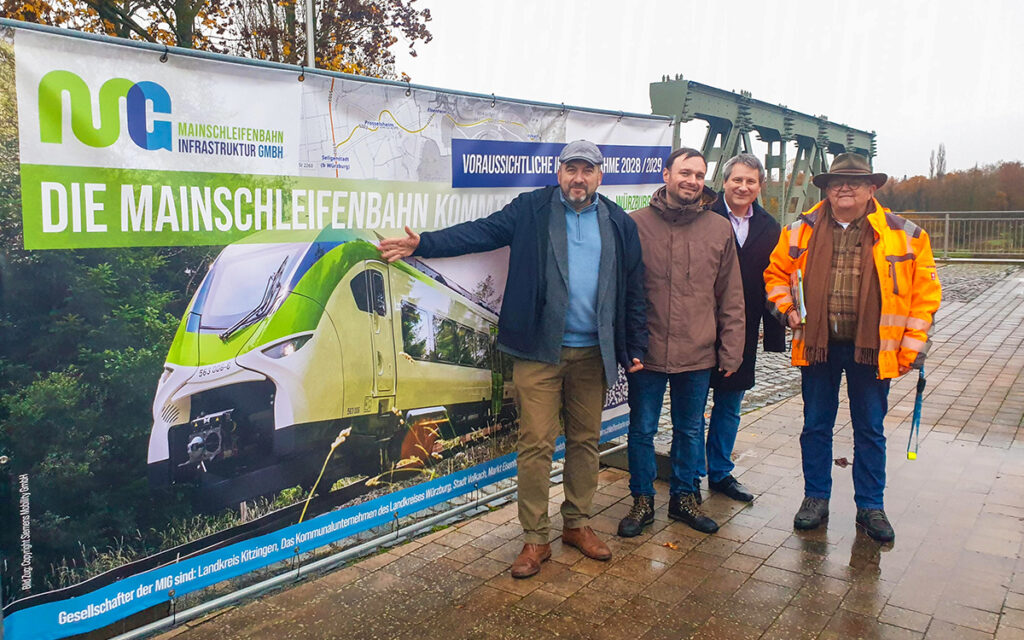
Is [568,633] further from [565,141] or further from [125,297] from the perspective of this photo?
[565,141]

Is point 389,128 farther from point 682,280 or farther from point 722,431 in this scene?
point 722,431

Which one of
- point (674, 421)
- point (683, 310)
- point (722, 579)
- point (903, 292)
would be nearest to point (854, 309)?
point (903, 292)

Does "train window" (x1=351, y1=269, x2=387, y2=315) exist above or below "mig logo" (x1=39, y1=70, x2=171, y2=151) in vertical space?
below

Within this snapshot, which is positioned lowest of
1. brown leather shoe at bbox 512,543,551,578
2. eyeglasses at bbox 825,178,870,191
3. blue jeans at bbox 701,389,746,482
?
brown leather shoe at bbox 512,543,551,578

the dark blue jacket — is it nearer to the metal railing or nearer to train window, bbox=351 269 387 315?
train window, bbox=351 269 387 315

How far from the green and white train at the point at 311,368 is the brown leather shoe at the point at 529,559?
66cm

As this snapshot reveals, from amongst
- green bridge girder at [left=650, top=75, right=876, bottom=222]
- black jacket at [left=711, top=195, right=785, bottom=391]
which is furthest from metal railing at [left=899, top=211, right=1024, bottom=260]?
black jacket at [left=711, top=195, right=785, bottom=391]

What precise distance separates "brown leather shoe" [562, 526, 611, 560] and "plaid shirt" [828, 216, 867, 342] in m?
1.67

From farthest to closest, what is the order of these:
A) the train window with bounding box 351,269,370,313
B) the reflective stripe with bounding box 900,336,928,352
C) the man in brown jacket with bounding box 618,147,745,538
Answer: the man in brown jacket with bounding box 618,147,745,538
the reflective stripe with bounding box 900,336,928,352
the train window with bounding box 351,269,370,313

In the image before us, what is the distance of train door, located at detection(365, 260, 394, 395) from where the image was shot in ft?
11.8

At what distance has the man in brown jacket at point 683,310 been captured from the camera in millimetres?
4199

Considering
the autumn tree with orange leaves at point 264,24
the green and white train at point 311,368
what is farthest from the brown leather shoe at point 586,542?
the autumn tree with orange leaves at point 264,24

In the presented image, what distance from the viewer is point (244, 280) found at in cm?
306

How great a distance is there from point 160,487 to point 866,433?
3.48 metres
